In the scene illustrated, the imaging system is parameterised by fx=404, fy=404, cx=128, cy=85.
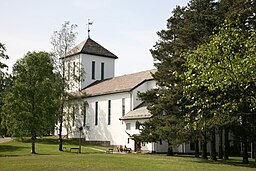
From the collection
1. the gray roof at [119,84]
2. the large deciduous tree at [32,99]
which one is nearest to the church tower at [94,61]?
the gray roof at [119,84]

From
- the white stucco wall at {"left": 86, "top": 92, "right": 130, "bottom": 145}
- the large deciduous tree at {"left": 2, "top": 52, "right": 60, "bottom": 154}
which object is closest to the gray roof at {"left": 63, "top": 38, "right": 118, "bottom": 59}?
the white stucco wall at {"left": 86, "top": 92, "right": 130, "bottom": 145}

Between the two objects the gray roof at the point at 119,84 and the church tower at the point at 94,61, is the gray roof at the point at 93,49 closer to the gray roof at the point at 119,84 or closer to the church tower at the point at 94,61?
the church tower at the point at 94,61

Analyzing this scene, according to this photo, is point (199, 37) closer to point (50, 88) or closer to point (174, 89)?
point (174, 89)

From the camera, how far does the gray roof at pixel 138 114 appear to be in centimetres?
4834

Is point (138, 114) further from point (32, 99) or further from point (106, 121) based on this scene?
point (32, 99)

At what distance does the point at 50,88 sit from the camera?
141 feet

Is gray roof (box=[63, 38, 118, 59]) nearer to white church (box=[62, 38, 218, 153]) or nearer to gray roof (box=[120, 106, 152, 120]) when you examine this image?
white church (box=[62, 38, 218, 153])

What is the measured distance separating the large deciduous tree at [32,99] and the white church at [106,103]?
5.11 m

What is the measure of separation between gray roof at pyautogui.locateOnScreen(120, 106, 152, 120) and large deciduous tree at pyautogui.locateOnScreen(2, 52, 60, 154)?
10621mm

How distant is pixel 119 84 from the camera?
5891cm

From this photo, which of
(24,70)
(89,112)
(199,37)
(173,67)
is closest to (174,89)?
(173,67)

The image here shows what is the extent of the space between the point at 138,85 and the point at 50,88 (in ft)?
48.3

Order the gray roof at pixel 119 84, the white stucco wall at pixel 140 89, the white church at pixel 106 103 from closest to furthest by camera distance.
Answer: the white church at pixel 106 103 → the white stucco wall at pixel 140 89 → the gray roof at pixel 119 84

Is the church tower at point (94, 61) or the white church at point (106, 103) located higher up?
the church tower at point (94, 61)
